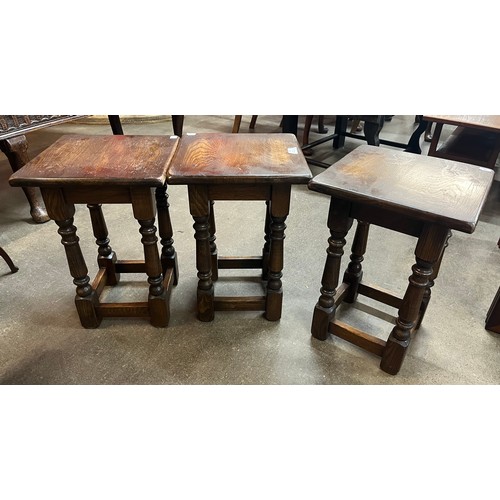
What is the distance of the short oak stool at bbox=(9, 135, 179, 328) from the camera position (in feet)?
3.93

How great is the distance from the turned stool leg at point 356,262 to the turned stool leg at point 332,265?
8.9 inches

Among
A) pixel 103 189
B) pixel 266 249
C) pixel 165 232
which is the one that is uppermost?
pixel 103 189

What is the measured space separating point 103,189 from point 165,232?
0.46m

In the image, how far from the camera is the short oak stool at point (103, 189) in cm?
120

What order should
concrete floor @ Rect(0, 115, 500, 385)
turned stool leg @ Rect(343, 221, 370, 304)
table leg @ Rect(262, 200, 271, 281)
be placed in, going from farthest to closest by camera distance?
table leg @ Rect(262, 200, 271, 281) < turned stool leg @ Rect(343, 221, 370, 304) < concrete floor @ Rect(0, 115, 500, 385)

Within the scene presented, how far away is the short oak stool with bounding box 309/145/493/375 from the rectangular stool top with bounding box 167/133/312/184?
127mm

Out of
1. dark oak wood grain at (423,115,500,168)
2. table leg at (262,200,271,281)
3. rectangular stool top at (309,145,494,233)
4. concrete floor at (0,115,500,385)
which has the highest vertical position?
rectangular stool top at (309,145,494,233)

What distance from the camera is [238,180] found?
121cm

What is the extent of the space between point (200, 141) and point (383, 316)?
3.61 feet

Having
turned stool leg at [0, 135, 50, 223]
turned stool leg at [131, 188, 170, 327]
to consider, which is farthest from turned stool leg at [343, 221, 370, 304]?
turned stool leg at [0, 135, 50, 223]

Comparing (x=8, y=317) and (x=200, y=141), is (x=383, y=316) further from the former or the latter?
(x=8, y=317)

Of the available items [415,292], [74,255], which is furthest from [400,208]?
[74,255]

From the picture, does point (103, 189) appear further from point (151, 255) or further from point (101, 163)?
point (151, 255)

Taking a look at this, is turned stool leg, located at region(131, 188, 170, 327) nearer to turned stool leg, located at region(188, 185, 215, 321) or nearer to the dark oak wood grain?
turned stool leg, located at region(188, 185, 215, 321)
